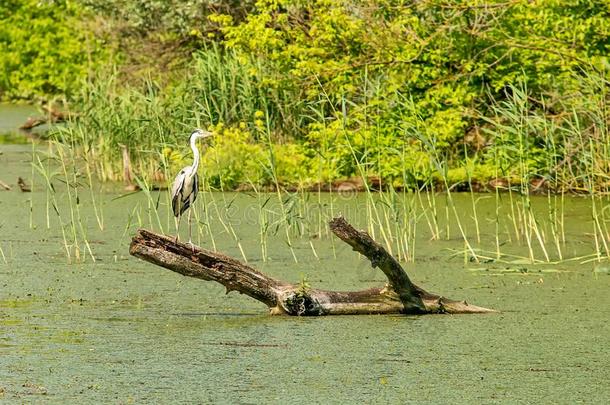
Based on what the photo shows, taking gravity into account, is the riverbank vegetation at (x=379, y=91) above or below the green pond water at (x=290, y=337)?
above

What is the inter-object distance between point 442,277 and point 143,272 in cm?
174

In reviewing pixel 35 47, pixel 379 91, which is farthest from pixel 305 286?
pixel 35 47

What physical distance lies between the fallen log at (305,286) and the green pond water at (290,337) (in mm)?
82

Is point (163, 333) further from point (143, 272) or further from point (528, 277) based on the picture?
point (528, 277)

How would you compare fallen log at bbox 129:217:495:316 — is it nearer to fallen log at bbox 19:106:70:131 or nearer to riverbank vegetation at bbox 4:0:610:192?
riverbank vegetation at bbox 4:0:610:192

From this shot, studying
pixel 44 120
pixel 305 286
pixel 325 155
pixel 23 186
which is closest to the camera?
pixel 305 286

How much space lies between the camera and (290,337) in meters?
6.06

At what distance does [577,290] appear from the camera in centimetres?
746

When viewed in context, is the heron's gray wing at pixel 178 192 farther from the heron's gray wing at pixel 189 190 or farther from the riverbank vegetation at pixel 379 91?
the riverbank vegetation at pixel 379 91

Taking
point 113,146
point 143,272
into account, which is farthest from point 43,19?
point 143,272

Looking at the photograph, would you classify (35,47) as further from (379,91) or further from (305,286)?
(305,286)

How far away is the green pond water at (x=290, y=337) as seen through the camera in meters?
5.16

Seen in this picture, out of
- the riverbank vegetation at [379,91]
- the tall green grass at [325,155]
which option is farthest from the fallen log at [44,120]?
the riverbank vegetation at [379,91]

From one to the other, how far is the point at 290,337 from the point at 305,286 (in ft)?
1.32
